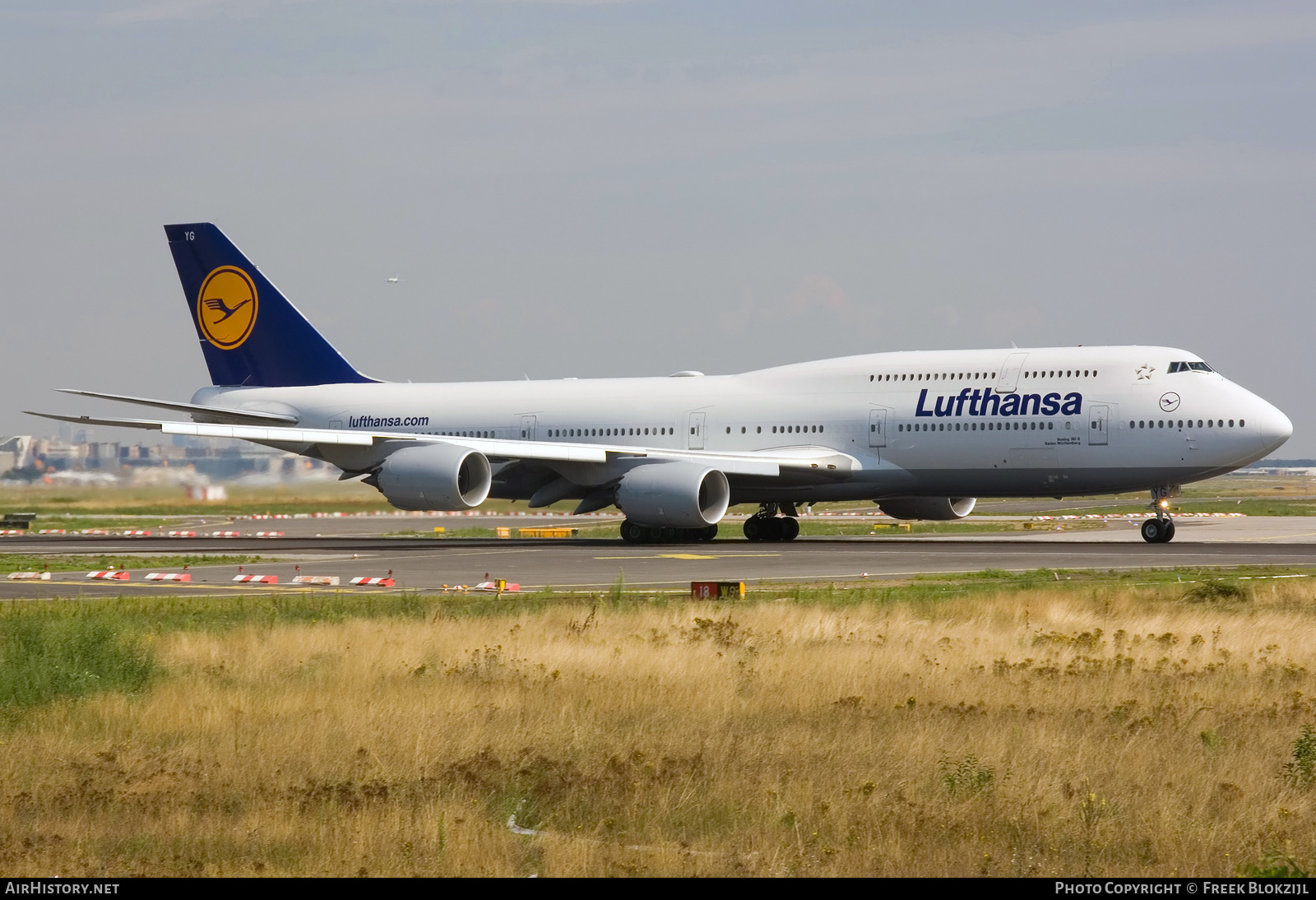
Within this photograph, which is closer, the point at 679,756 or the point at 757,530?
the point at 679,756

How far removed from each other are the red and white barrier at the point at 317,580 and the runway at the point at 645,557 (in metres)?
0.24

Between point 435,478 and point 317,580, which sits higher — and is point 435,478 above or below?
above

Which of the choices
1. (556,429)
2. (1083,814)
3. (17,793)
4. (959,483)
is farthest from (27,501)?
(1083,814)

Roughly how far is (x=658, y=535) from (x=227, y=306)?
16.3 metres

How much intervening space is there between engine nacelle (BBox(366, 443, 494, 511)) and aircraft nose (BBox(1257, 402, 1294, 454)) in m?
17.8

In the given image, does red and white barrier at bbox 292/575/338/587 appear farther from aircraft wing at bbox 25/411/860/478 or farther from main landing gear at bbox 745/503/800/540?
main landing gear at bbox 745/503/800/540

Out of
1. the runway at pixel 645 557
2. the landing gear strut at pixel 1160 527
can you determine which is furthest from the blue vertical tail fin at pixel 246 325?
the landing gear strut at pixel 1160 527

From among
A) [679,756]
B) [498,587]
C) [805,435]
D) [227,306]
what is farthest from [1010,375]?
[679,756]

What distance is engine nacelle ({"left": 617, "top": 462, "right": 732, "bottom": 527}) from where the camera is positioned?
3466 centimetres

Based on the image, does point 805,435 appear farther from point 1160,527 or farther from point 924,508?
point 1160,527

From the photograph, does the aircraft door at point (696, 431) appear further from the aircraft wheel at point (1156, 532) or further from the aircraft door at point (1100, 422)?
the aircraft wheel at point (1156, 532)

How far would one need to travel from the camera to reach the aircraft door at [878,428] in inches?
1416

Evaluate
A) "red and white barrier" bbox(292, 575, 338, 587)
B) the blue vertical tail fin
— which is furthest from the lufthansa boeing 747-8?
"red and white barrier" bbox(292, 575, 338, 587)

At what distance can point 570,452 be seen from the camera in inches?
1430
